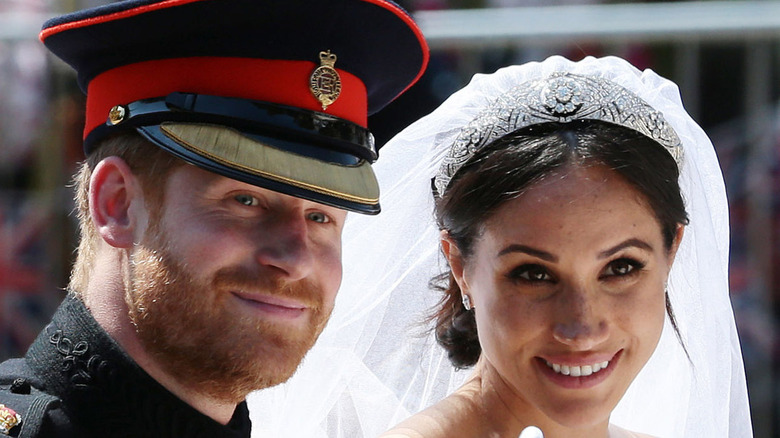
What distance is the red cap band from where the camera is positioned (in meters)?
2.21

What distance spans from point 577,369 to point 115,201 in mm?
941

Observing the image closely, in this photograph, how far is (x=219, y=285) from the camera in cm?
209

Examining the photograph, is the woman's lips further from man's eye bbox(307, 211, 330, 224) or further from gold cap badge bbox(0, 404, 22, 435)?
gold cap badge bbox(0, 404, 22, 435)

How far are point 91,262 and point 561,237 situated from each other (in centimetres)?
91

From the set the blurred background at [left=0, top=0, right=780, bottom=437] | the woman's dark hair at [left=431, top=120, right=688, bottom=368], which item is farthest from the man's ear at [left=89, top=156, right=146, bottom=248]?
the blurred background at [left=0, top=0, right=780, bottom=437]

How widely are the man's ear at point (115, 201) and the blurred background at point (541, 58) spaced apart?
76.3 inches

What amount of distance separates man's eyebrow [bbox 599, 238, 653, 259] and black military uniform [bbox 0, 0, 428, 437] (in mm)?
461

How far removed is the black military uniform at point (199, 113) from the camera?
6.82 ft

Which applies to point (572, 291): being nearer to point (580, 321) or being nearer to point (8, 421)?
point (580, 321)

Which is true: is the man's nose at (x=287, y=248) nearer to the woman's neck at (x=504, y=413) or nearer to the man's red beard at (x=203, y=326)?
the man's red beard at (x=203, y=326)

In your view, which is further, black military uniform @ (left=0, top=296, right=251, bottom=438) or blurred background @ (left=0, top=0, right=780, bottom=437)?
blurred background @ (left=0, top=0, right=780, bottom=437)

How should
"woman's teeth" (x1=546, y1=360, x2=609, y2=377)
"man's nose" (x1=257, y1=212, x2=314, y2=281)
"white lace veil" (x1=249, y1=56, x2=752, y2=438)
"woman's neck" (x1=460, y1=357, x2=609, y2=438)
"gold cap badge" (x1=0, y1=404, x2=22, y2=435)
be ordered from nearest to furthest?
"gold cap badge" (x1=0, y1=404, x2=22, y2=435) → "man's nose" (x1=257, y1=212, x2=314, y2=281) → "woman's teeth" (x1=546, y1=360, x2=609, y2=377) → "woman's neck" (x1=460, y1=357, x2=609, y2=438) → "white lace veil" (x1=249, y1=56, x2=752, y2=438)

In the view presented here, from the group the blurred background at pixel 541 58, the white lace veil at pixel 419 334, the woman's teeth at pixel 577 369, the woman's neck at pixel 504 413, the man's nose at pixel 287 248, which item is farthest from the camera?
the blurred background at pixel 541 58

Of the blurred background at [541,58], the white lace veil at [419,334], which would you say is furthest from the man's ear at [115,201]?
the blurred background at [541,58]
